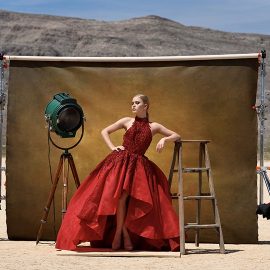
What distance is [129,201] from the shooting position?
31.2 feet

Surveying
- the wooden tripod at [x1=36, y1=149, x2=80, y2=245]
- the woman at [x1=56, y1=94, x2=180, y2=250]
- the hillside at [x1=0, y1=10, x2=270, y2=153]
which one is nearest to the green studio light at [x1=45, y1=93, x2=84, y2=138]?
the wooden tripod at [x1=36, y1=149, x2=80, y2=245]

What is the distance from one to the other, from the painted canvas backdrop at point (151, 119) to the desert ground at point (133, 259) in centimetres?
59

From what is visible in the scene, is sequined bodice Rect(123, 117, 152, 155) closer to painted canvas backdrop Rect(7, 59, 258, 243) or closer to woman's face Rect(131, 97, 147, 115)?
woman's face Rect(131, 97, 147, 115)

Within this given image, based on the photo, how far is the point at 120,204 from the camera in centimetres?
943

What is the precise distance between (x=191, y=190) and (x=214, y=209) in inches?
35.3

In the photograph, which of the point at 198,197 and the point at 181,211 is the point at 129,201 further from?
the point at 198,197

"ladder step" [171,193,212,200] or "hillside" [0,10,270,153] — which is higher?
"hillside" [0,10,270,153]

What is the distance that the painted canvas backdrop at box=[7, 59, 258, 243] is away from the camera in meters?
10.5

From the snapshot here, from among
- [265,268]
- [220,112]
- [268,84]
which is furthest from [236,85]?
[268,84]

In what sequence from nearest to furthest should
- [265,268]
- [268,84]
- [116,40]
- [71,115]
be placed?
[265,268], [71,115], [268,84], [116,40]

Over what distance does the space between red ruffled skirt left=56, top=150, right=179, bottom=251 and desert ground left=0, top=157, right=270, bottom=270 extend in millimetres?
231

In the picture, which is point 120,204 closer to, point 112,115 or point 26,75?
point 112,115

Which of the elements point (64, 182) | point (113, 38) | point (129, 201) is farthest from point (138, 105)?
point (113, 38)

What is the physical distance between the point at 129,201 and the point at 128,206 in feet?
0.17
